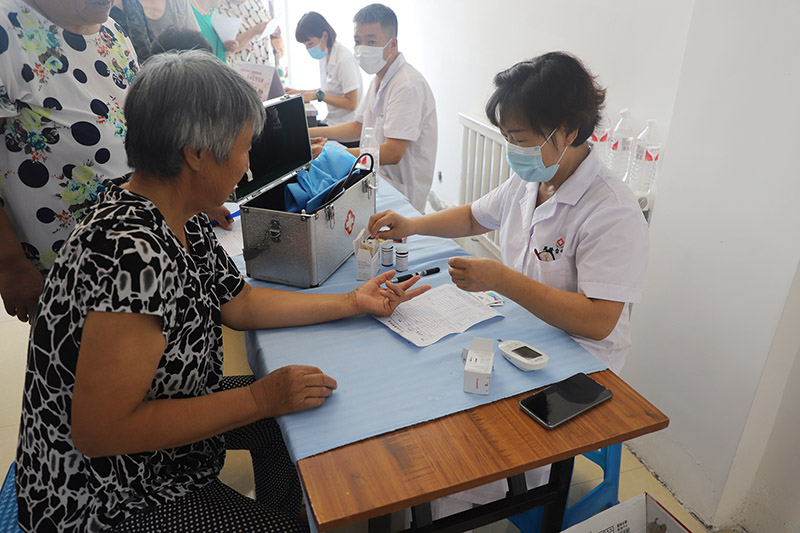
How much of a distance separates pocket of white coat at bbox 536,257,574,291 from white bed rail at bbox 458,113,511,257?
1.48 metres

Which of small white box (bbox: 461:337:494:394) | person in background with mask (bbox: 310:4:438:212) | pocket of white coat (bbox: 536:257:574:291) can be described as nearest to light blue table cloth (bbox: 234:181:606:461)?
small white box (bbox: 461:337:494:394)

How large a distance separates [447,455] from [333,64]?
3346 mm

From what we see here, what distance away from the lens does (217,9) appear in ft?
11.9

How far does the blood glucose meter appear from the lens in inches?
44.8

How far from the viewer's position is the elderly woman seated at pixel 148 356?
2.89ft

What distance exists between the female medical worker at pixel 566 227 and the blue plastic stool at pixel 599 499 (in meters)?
0.16

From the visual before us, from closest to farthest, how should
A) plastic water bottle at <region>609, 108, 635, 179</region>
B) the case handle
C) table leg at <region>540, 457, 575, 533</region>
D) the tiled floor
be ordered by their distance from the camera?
table leg at <region>540, 457, 575, 533</region>
the case handle
the tiled floor
plastic water bottle at <region>609, 108, 635, 179</region>

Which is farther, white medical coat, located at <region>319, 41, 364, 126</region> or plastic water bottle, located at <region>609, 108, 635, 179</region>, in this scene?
white medical coat, located at <region>319, 41, 364, 126</region>

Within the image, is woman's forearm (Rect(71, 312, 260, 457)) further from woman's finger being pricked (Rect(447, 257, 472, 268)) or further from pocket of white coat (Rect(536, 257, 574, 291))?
pocket of white coat (Rect(536, 257, 574, 291))

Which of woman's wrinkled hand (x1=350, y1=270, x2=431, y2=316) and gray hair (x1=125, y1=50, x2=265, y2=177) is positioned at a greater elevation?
gray hair (x1=125, y1=50, x2=265, y2=177)

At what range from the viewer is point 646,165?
6.15 ft

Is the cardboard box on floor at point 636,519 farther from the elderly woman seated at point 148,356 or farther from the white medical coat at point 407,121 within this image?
the white medical coat at point 407,121

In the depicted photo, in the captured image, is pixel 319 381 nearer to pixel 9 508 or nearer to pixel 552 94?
pixel 9 508

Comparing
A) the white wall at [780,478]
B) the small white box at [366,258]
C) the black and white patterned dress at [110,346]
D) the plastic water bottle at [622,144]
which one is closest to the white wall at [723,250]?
the white wall at [780,478]
